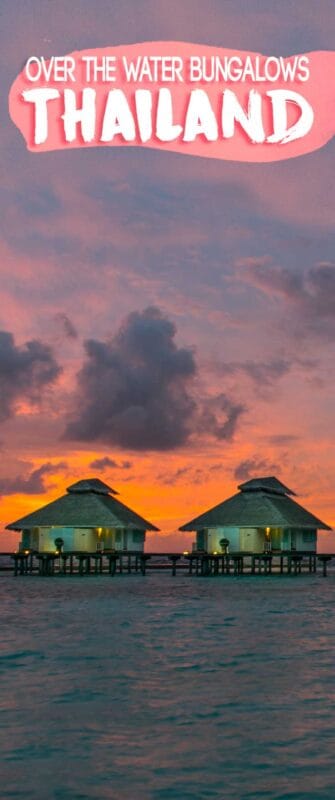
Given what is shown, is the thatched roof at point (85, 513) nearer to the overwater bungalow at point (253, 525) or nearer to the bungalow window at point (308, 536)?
the overwater bungalow at point (253, 525)

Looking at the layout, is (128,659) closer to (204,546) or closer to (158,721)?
(158,721)

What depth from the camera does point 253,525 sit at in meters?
66.6

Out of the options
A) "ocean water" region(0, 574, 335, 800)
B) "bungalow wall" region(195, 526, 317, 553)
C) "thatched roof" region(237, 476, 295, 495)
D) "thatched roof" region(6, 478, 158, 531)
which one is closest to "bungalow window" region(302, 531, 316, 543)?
"bungalow wall" region(195, 526, 317, 553)

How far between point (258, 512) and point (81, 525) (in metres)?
13.2

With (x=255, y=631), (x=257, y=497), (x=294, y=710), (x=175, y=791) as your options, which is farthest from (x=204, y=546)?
(x=175, y=791)

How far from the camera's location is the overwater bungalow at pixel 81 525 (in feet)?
226

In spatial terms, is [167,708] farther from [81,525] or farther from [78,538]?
[78,538]

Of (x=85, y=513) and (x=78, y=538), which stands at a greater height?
(x=85, y=513)

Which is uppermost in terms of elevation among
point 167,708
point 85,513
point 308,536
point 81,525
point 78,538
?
point 85,513

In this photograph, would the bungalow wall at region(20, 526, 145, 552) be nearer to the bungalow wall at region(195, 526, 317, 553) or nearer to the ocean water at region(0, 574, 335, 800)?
the bungalow wall at region(195, 526, 317, 553)

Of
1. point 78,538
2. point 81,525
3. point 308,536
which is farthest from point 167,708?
point 308,536

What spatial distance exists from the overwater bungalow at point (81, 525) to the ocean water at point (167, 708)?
3546 centimetres

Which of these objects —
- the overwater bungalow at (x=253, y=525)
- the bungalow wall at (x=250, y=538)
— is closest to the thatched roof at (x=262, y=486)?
the overwater bungalow at (x=253, y=525)

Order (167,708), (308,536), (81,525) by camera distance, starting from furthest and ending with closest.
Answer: (308,536), (81,525), (167,708)
